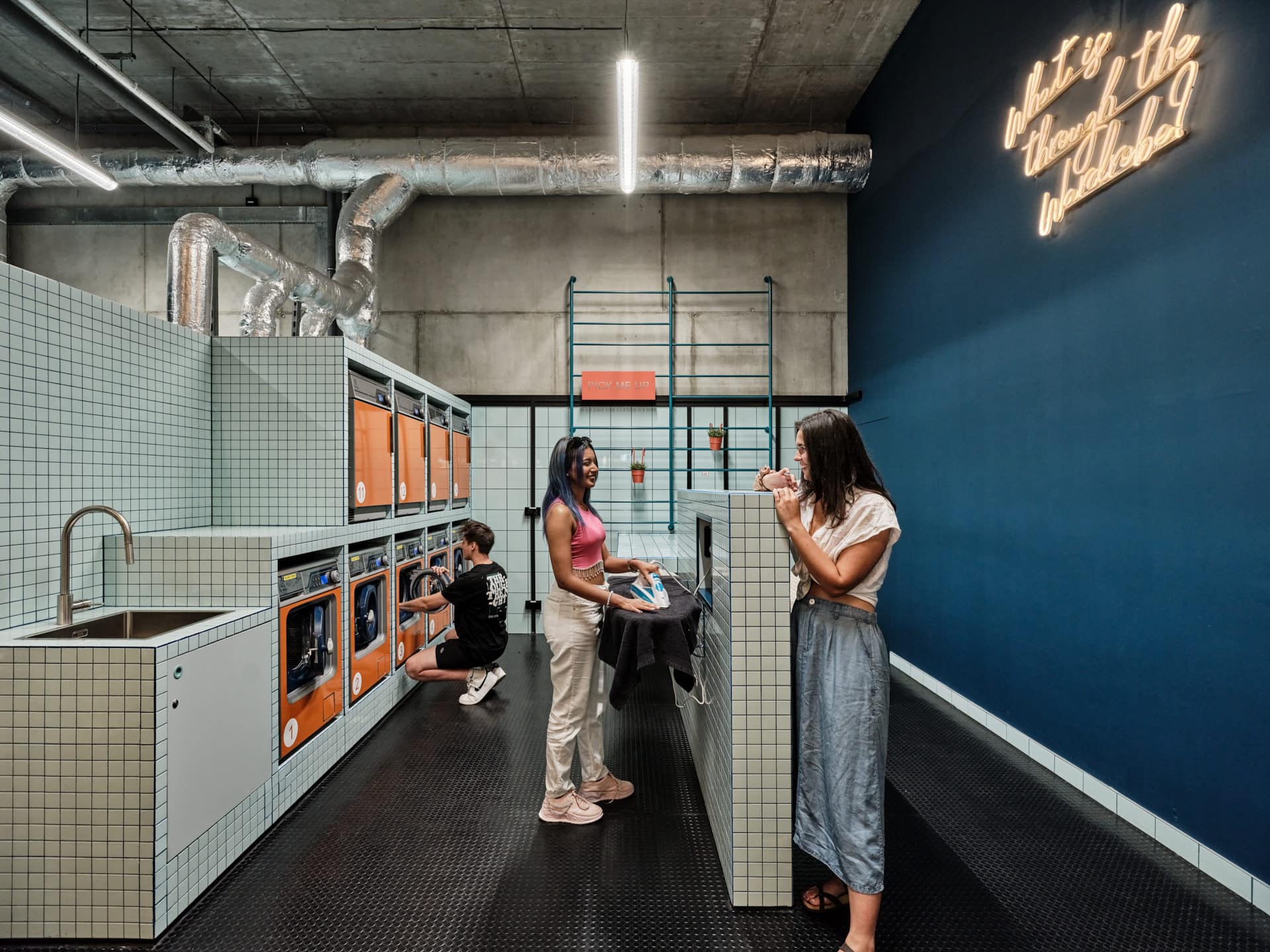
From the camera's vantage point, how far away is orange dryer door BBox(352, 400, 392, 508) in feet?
10.6

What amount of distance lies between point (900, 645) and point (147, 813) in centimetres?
433

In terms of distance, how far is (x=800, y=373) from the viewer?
18.8 ft

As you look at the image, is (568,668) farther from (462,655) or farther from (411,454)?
(411,454)

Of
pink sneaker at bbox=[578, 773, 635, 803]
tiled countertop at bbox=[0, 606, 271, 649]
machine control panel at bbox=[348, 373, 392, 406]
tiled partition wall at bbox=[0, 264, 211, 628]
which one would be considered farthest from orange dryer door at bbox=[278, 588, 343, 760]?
pink sneaker at bbox=[578, 773, 635, 803]

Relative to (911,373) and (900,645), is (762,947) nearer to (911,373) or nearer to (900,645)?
A: (900,645)

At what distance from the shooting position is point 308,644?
2.77m

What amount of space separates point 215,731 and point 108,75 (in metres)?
4.20

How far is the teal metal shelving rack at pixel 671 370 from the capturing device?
5586 mm

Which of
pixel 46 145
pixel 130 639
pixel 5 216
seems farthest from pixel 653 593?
pixel 5 216

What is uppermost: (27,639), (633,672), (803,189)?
(803,189)

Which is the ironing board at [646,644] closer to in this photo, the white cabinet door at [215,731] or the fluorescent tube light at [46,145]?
the white cabinet door at [215,731]

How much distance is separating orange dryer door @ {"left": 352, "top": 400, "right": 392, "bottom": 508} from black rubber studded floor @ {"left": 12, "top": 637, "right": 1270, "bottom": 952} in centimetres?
137

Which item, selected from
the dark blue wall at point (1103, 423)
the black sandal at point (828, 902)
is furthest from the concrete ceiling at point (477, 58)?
the black sandal at point (828, 902)

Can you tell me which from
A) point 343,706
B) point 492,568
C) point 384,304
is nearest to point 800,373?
point 492,568
